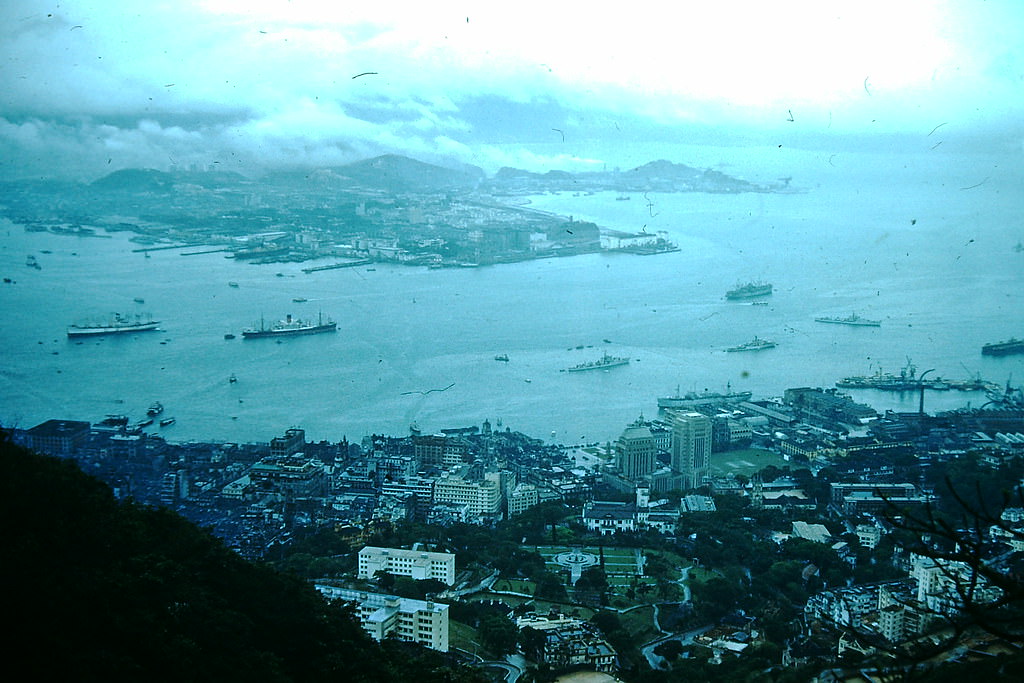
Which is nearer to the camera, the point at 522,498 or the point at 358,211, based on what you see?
the point at 522,498

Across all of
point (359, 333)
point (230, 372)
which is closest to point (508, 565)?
point (230, 372)

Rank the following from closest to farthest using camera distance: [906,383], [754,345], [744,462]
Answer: [744,462], [906,383], [754,345]

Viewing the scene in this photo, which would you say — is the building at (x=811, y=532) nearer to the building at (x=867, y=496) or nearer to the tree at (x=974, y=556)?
the tree at (x=974, y=556)

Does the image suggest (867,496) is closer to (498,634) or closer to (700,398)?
(700,398)

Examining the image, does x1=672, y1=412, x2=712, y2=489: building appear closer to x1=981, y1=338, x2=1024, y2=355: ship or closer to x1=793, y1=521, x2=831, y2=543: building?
x1=793, y1=521, x2=831, y2=543: building

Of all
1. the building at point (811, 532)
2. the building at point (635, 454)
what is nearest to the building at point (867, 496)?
the building at point (811, 532)

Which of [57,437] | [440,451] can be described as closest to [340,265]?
[440,451]

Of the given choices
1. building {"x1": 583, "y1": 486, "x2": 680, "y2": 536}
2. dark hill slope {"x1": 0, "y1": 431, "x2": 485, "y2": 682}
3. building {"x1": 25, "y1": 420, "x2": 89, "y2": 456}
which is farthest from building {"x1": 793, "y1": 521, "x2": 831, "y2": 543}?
building {"x1": 25, "y1": 420, "x2": 89, "y2": 456}
